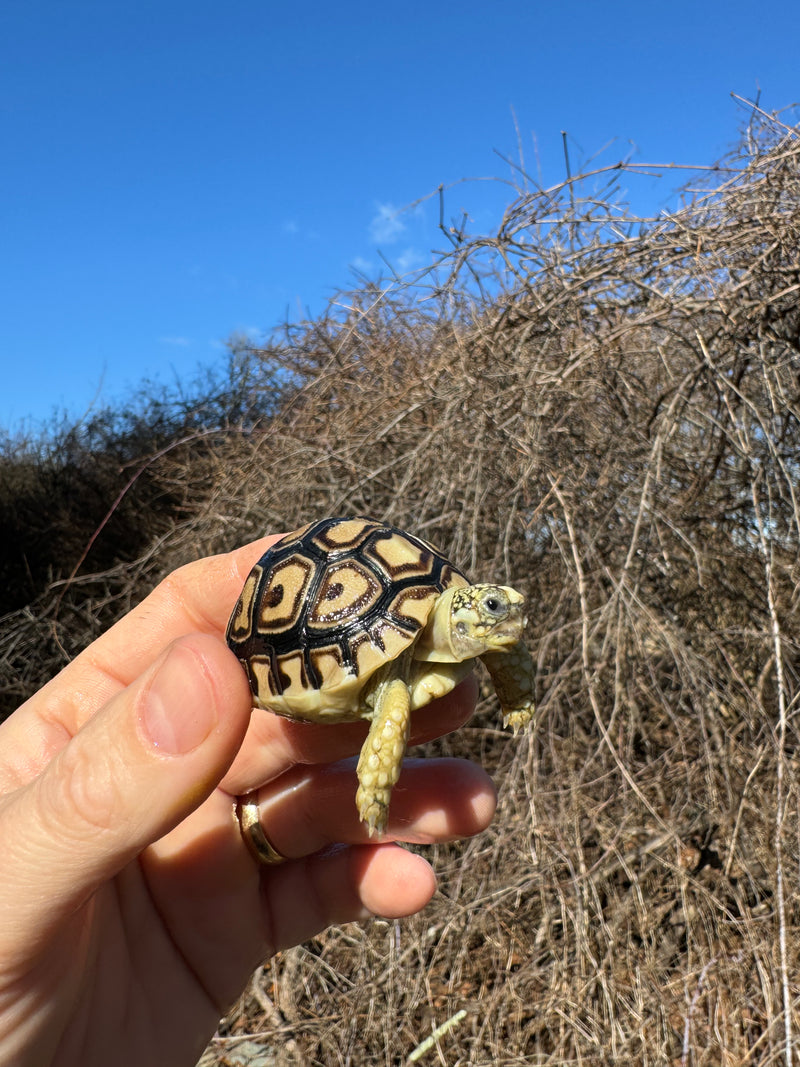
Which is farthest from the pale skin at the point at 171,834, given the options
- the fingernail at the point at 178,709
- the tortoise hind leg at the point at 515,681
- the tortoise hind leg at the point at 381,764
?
the tortoise hind leg at the point at 381,764

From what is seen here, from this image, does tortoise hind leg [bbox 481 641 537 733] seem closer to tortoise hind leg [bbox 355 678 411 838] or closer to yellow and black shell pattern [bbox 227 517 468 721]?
yellow and black shell pattern [bbox 227 517 468 721]

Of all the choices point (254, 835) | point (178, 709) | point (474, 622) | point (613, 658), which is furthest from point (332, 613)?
point (613, 658)

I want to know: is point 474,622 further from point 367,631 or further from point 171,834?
point 171,834

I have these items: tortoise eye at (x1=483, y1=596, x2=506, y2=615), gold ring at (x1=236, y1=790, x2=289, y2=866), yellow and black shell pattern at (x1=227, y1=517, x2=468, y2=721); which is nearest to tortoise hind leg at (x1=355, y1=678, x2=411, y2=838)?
yellow and black shell pattern at (x1=227, y1=517, x2=468, y2=721)

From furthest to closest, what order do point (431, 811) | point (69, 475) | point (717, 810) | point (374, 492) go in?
1. point (69, 475)
2. point (374, 492)
3. point (717, 810)
4. point (431, 811)

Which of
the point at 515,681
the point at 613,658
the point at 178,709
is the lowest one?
the point at 613,658

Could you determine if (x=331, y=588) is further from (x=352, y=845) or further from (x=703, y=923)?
(x=703, y=923)

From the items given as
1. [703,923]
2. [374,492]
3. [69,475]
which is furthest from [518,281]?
[69,475]
